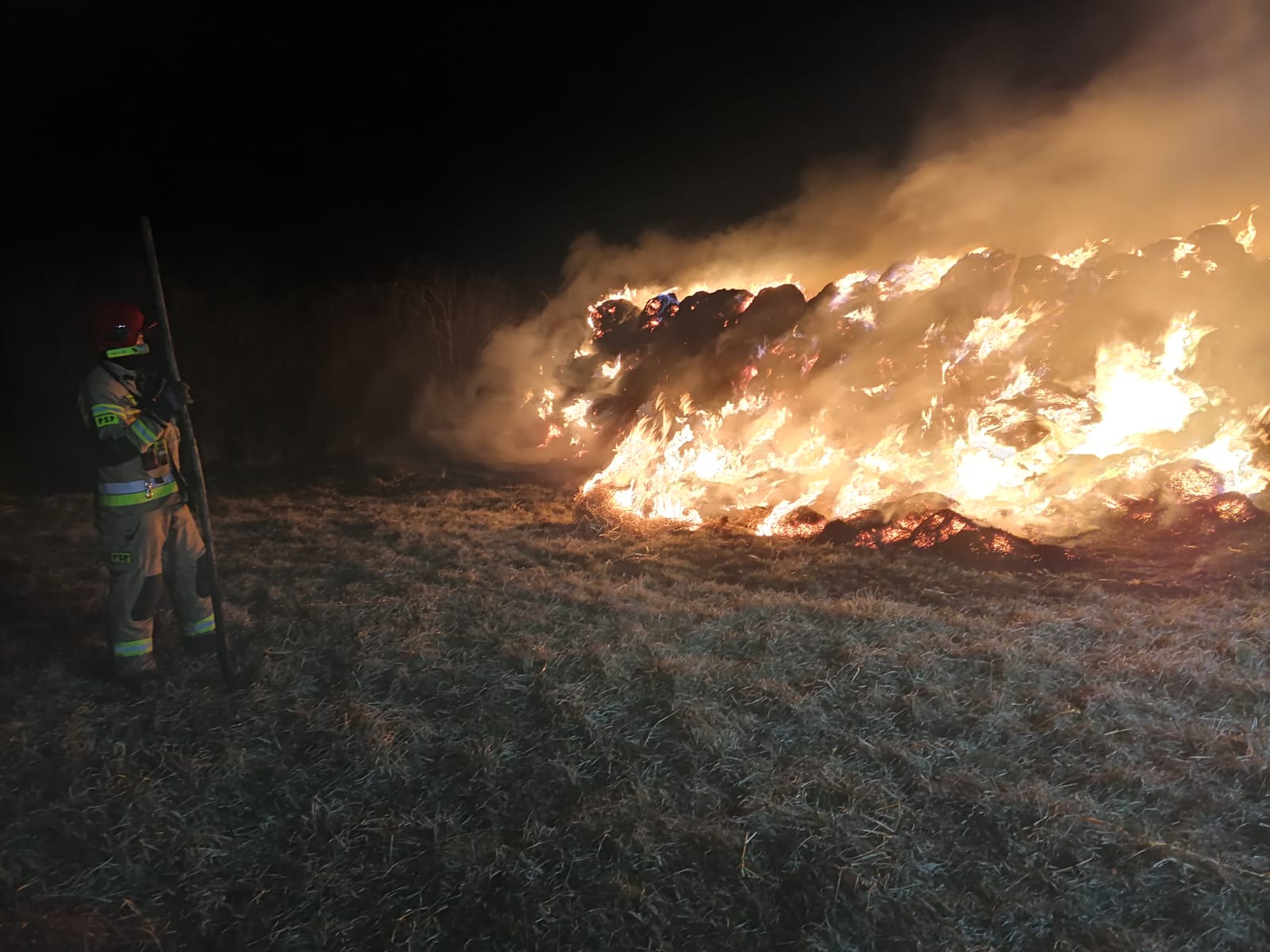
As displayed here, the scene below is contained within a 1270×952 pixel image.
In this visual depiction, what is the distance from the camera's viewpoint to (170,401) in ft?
13.1

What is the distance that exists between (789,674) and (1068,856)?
1708 millimetres

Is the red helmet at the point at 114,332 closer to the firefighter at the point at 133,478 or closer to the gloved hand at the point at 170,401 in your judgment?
the firefighter at the point at 133,478

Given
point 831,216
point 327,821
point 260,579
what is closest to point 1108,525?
point 831,216

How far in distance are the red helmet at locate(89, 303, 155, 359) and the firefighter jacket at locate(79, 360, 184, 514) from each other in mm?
123

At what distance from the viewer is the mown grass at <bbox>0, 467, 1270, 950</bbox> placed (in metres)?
2.75

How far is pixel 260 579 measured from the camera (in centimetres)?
594

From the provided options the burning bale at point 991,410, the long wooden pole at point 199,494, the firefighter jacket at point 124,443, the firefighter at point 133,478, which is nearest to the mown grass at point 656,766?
the long wooden pole at point 199,494

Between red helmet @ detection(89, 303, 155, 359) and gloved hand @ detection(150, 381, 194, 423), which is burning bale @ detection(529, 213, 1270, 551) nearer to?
gloved hand @ detection(150, 381, 194, 423)

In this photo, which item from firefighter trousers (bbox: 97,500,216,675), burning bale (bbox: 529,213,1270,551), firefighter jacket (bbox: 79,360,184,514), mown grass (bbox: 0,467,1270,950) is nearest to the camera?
mown grass (bbox: 0,467,1270,950)

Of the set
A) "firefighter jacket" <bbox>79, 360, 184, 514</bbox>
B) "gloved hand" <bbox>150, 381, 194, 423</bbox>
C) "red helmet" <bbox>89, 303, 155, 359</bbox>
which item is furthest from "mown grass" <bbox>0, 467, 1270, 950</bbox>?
"red helmet" <bbox>89, 303, 155, 359</bbox>

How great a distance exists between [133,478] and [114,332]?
2.67ft

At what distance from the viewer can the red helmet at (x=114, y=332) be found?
4.02 meters

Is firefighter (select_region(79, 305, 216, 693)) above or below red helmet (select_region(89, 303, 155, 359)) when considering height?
below

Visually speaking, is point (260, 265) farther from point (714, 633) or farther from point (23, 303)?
point (714, 633)
